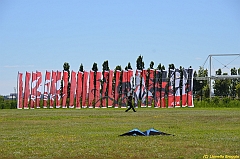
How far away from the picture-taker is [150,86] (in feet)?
176

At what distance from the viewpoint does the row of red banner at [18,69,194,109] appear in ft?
175

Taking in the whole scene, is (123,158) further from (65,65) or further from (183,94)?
(65,65)

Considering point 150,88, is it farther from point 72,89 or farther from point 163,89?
point 72,89

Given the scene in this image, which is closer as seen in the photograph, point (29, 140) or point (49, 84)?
point (29, 140)

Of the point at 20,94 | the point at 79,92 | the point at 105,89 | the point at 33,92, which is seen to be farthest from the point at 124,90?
the point at 20,94

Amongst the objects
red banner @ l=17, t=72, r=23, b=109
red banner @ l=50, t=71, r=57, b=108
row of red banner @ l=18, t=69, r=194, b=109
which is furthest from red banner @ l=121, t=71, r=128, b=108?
red banner @ l=17, t=72, r=23, b=109

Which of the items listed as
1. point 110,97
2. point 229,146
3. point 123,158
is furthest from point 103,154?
point 110,97

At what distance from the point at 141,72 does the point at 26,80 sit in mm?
12658

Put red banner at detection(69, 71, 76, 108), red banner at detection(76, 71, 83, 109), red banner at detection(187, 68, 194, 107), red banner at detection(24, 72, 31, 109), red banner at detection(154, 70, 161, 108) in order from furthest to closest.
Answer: red banner at detection(76, 71, 83, 109) < red banner at detection(69, 71, 76, 108) < red banner at detection(154, 70, 161, 108) < red banner at detection(24, 72, 31, 109) < red banner at detection(187, 68, 194, 107)

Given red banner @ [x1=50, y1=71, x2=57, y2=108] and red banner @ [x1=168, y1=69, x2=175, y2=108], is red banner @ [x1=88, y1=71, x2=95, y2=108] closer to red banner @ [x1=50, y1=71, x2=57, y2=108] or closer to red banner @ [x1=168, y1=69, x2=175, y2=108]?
red banner @ [x1=50, y1=71, x2=57, y2=108]

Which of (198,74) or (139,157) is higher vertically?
(198,74)

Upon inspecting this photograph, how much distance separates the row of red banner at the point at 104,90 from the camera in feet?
175

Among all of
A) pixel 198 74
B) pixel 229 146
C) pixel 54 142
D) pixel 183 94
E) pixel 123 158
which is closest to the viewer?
pixel 123 158

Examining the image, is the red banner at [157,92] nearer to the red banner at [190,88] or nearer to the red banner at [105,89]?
the red banner at [190,88]
